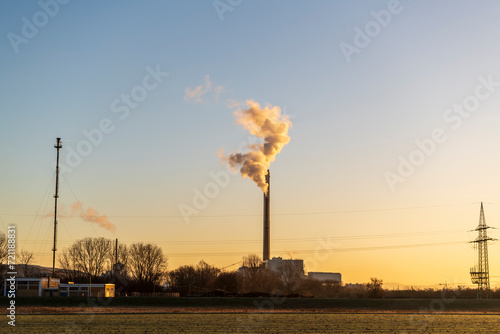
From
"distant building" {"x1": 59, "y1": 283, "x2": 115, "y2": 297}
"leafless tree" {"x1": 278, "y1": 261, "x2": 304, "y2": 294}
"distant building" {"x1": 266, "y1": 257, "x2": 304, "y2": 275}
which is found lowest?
"distant building" {"x1": 59, "y1": 283, "x2": 115, "y2": 297}

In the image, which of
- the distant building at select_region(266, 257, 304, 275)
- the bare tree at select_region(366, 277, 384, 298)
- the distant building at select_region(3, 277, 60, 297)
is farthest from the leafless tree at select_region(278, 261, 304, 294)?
the distant building at select_region(3, 277, 60, 297)

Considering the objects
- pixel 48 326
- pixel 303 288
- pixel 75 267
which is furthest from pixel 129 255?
pixel 48 326

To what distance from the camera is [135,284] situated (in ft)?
341

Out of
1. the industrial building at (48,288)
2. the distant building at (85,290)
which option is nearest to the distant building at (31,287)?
the industrial building at (48,288)

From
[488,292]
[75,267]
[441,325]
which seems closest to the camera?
[441,325]

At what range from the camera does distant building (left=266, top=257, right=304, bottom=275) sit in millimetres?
113412

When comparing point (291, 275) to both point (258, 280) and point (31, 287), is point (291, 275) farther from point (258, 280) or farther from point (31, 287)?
point (31, 287)

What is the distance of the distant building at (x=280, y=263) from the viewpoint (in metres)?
113

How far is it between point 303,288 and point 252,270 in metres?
10.1

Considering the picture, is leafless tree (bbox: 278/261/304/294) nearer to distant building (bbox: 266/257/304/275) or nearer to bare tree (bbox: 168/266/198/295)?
distant building (bbox: 266/257/304/275)

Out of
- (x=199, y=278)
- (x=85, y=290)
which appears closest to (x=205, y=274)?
(x=199, y=278)

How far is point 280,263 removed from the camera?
11675 cm

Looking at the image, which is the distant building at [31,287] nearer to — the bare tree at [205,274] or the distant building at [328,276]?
the bare tree at [205,274]

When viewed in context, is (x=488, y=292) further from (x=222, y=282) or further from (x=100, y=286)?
(x=100, y=286)
